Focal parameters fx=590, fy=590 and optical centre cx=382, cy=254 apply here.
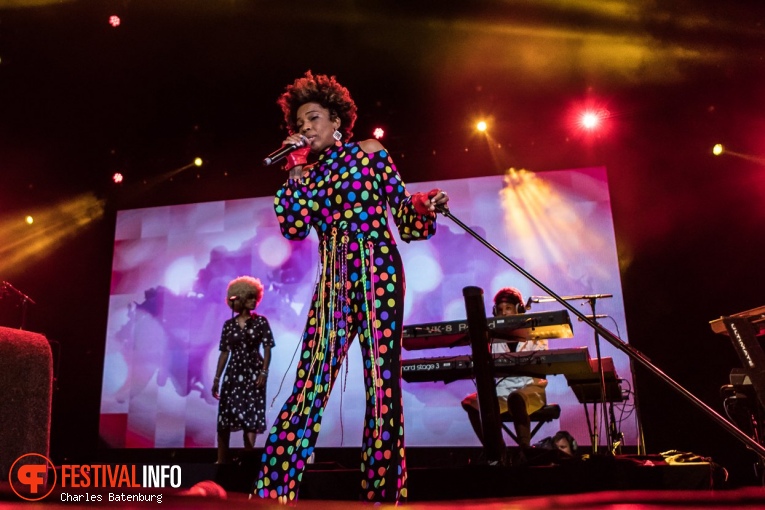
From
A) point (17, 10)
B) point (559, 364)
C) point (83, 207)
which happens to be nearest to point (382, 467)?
point (559, 364)

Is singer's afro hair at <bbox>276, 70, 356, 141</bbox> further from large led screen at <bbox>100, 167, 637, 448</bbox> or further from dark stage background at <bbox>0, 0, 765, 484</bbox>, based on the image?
large led screen at <bbox>100, 167, 637, 448</bbox>

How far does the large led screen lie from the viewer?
6.58 metres

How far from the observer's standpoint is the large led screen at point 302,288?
21.6ft

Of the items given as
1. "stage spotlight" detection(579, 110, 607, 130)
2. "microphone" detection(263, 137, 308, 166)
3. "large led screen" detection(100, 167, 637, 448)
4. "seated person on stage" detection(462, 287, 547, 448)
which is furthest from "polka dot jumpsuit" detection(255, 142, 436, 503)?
"stage spotlight" detection(579, 110, 607, 130)

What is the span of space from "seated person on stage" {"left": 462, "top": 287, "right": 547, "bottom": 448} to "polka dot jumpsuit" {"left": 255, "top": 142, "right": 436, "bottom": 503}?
2755mm

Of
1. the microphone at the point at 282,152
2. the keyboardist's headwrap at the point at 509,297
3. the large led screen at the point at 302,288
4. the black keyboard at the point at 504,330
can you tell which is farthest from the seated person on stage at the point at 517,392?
the microphone at the point at 282,152

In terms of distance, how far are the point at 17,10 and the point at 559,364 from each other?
5.94 meters

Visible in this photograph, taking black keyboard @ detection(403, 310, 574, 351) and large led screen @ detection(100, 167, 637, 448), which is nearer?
black keyboard @ detection(403, 310, 574, 351)

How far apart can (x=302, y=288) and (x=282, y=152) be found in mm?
4969

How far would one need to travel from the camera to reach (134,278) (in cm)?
788

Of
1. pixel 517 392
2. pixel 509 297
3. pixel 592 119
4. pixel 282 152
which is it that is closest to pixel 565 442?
pixel 517 392

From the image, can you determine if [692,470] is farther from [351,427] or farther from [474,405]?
[351,427]

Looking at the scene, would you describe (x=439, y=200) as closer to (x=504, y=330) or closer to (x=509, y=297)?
(x=504, y=330)

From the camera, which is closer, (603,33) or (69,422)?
(603,33)
